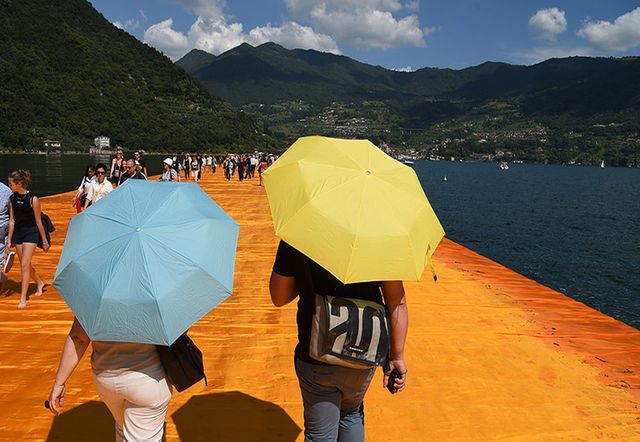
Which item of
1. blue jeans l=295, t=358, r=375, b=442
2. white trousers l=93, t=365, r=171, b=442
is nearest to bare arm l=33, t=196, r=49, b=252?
white trousers l=93, t=365, r=171, b=442

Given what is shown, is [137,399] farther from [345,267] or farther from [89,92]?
[89,92]

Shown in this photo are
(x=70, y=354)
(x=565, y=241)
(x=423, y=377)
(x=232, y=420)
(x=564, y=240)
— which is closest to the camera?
(x=70, y=354)

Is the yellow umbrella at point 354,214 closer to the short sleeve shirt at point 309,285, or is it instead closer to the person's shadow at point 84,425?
the short sleeve shirt at point 309,285

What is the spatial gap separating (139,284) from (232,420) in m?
1.91

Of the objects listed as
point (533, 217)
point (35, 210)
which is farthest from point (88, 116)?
point (35, 210)

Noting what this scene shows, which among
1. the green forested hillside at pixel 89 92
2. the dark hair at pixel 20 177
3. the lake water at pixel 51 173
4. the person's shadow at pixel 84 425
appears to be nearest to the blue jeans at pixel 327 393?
the person's shadow at pixel 84 425

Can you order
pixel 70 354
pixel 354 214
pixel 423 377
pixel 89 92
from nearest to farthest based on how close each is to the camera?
pixel 354 214 → pixel 70 354 → pixel 423 377 → pixel 89 92

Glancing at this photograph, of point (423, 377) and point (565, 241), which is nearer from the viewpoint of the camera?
point (423, 377)

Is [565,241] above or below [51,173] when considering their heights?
above

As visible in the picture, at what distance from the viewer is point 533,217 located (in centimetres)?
3897

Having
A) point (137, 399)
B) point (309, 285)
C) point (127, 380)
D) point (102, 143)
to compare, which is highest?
point (309, 285)

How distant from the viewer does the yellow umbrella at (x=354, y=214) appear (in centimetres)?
178

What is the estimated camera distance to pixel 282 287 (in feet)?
6.45

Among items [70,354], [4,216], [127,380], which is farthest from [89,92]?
[127,380]
